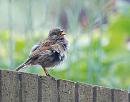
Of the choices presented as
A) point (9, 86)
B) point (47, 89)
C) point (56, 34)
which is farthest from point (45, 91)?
point (56, 34)

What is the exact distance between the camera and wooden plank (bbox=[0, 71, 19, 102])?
11.7 ft

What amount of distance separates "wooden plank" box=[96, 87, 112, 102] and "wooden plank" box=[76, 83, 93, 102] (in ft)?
0.18

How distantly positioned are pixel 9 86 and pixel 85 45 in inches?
135

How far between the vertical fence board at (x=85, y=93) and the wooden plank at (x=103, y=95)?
56 mm

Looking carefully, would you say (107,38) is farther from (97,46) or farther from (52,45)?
(52,45)

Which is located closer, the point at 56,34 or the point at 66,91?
the point at 66,91

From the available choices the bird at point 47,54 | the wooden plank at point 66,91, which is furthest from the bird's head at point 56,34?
the wooden plank at point 66,91

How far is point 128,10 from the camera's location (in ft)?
24.1

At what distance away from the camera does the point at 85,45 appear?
698 cm

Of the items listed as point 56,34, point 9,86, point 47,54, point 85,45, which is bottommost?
point 9,86

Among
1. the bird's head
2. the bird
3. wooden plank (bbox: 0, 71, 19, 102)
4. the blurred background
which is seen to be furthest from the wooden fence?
the blurred background

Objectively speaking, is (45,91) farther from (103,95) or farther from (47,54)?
(47,54)

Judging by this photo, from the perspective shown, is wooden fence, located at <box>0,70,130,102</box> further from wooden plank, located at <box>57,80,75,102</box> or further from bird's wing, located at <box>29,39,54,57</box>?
bird's wing, located at <box>29,39,54,57</box>

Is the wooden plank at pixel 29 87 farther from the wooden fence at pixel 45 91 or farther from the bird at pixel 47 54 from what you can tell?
the bird at pixel 47 54
